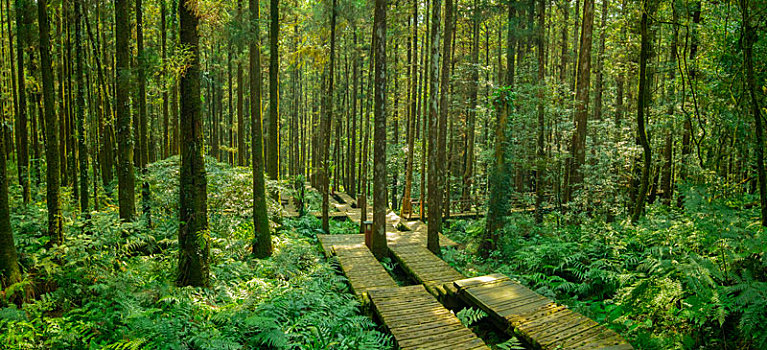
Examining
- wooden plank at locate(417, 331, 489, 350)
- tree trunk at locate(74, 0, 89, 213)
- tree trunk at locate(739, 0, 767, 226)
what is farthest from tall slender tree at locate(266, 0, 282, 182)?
tree trunk at locate(739, 0, 767, 226)

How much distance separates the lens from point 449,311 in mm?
7375

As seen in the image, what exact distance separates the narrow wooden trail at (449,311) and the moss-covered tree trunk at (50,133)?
19.5 feet

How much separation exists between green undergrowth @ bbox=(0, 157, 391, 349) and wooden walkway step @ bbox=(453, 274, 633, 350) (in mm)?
2089

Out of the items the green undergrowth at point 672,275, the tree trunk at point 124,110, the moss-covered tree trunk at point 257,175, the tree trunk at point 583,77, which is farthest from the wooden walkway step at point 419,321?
the tree trunk at point 583,77

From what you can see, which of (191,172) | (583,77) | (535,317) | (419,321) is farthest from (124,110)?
(583,77)

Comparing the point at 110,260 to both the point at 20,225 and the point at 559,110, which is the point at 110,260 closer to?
the point at 20,225

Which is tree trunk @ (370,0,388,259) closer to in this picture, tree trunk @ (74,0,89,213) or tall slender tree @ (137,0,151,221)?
tall slender tree @ (137,0,151,221)

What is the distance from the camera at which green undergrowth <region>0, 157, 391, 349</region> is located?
5.27 m

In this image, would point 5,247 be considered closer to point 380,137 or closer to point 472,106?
point 380,137

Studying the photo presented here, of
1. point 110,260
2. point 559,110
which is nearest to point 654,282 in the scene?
point 110,260

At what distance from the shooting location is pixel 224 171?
42.8 feet

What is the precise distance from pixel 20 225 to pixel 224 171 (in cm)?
519

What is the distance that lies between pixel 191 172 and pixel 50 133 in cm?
285

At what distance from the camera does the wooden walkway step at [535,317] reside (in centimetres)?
585
